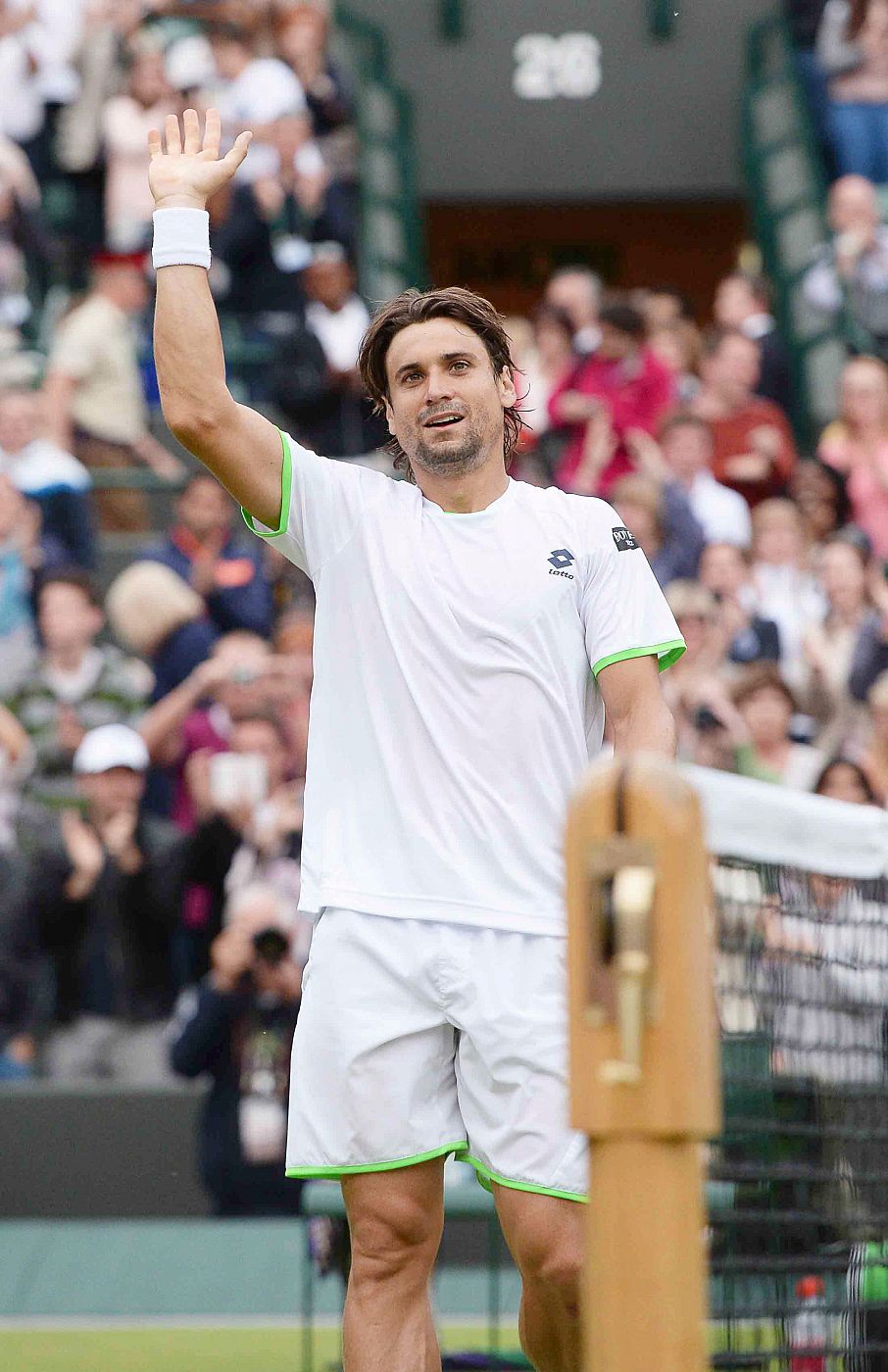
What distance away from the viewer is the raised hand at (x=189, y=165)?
455 cm

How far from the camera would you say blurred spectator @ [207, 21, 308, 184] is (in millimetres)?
13930

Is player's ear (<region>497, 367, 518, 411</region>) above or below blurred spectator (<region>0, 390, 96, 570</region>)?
below

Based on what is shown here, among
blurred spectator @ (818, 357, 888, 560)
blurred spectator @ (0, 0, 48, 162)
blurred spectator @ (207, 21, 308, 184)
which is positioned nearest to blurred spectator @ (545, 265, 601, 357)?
blurred spectator @ (818, 357, 888, 560)

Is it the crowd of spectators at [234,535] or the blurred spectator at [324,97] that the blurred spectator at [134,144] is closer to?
the crowd of spectators at [234,535]

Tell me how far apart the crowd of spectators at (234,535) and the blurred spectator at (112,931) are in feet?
0.04

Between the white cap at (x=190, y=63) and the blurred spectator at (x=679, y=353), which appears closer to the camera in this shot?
the blurred spectator at (x=679, y=353)

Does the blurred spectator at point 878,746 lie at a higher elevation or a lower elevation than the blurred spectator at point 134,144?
lower

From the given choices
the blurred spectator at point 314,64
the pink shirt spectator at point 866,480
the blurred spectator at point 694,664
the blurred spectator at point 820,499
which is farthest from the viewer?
the blurred spectator at point 314,64

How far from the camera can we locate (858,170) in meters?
16.8

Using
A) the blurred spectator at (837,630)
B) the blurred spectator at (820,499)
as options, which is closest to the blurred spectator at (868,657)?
the blurred spectator at (837,630)

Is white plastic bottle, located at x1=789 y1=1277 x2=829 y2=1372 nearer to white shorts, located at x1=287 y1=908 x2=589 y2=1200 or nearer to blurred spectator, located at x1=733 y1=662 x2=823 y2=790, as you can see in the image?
white shorts, located at x1=287 y1=908 x2=589 y2=1200

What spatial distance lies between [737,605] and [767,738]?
1294mm

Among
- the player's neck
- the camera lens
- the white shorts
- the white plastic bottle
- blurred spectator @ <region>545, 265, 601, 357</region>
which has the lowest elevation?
the white plastic bottle

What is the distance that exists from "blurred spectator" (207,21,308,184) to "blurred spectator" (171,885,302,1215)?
6.23 meters
